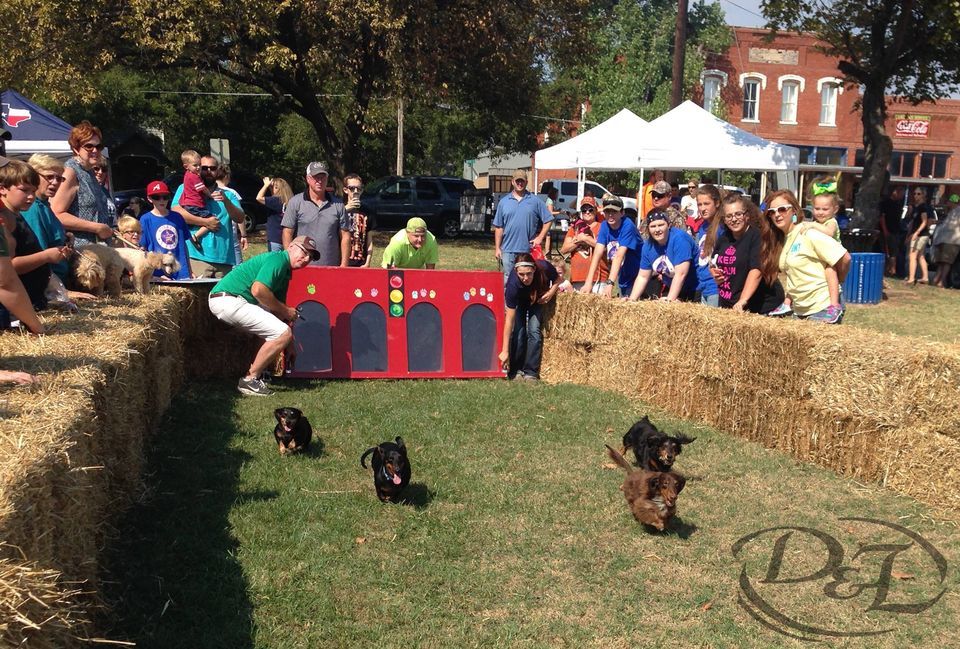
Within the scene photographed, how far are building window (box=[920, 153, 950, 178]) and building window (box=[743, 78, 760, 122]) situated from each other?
36.5 ft

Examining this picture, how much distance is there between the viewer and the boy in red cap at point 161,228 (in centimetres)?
792

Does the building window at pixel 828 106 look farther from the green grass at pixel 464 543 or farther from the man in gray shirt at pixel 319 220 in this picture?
the green grass at pixel 464 543

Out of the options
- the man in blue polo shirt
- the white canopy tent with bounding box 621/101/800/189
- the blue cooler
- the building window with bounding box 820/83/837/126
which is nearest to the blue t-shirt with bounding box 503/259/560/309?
the man in blue polo shirt

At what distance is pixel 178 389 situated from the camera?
752 centimetres

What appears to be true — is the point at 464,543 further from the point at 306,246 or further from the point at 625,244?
the point at 625,244

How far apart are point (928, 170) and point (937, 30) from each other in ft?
117

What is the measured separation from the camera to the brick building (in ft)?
148

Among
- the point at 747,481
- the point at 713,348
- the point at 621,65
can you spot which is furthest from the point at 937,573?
the point at 621,65

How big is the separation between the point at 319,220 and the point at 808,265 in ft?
16.6

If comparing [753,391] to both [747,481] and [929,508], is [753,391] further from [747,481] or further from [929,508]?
[929,508]

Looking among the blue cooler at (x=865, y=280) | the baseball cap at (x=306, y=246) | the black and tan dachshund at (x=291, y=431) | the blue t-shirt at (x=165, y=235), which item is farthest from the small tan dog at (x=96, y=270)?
the blue cooler at (x=865, y=280)

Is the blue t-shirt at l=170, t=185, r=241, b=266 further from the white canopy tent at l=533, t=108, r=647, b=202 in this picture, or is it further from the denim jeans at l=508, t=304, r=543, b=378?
the white canopy tent at l=533, t=108, r=647, b=202

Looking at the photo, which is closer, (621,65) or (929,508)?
(929,508)

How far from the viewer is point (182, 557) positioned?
13.9 ft
